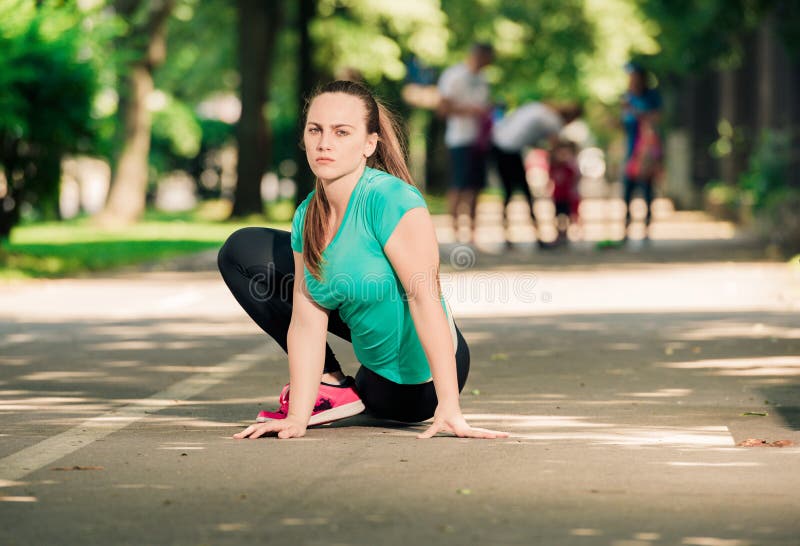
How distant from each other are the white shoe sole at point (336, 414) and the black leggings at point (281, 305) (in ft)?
0.12

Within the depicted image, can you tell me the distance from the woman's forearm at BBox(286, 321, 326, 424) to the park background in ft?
4.11

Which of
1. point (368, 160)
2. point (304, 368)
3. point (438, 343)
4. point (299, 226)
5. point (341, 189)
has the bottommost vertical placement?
point (304, 368)

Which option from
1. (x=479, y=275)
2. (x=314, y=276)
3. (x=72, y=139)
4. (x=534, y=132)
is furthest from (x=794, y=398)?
(x=534, y=132)

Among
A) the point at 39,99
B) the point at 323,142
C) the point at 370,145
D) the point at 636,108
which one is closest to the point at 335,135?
the point at 323,142

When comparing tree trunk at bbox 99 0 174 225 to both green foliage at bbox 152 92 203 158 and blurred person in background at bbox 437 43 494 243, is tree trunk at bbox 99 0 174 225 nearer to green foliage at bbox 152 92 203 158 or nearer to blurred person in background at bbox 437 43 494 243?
blurred person in background at bbox 437 43 494 243

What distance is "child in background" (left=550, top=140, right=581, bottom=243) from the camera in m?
21.5

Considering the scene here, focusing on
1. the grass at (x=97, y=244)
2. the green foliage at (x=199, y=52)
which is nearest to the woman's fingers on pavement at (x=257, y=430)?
the grass at (x=97, y=244)

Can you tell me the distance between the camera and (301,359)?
6617mm

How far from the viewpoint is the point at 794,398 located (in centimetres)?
784

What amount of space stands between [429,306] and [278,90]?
4129 cm

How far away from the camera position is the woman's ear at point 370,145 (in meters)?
6.68

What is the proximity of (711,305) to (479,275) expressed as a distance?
361 cm

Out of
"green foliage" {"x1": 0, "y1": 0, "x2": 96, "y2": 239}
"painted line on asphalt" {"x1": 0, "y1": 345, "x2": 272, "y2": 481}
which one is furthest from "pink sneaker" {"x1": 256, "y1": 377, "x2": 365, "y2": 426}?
"green foliage" {"x1": 0, "y1": 0, "x2": 96, "y2": 239}

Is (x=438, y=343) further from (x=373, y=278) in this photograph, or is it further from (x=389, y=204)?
(x=389, y=204)
